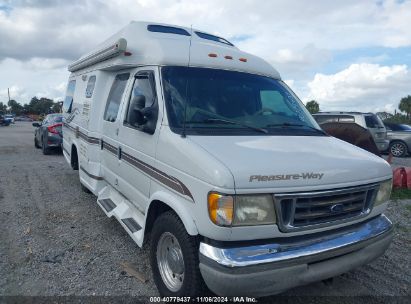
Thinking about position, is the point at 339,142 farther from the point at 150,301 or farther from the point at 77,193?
the point at 77,193

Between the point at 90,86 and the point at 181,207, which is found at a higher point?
the point at 90,86

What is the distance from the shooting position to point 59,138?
13.3 metres

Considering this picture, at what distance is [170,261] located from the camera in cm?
355

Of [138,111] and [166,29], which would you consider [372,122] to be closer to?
[166,29]

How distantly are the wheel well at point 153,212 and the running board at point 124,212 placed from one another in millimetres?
119

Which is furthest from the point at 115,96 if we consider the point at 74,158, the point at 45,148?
the point at 45,148

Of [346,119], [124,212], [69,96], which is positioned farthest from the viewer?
[346,119]

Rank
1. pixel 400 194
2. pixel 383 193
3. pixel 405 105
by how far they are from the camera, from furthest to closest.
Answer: pixel 405 105
pixel 400 194
pixel 383 193

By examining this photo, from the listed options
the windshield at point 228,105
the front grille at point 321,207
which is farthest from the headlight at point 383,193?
the windshield at point 228,105

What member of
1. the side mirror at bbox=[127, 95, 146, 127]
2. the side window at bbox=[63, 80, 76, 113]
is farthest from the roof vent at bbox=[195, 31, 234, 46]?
the side window at bbox=[63, 80, 76, 113]

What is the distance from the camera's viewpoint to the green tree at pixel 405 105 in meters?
48.4

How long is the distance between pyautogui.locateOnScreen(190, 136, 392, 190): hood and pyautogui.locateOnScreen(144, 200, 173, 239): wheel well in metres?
0.82

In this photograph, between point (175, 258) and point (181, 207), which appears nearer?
point (181, 207)

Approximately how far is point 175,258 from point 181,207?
54 cm
